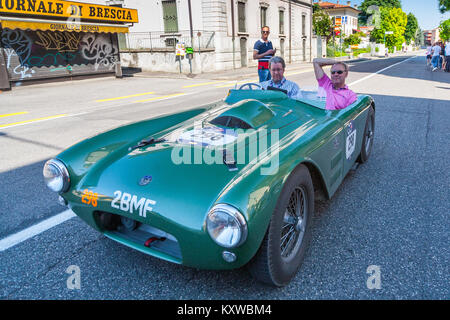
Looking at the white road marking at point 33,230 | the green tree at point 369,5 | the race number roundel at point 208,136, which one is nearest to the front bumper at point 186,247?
the race number roundel at point 208,136

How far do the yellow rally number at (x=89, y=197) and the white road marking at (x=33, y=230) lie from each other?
0.91 meters

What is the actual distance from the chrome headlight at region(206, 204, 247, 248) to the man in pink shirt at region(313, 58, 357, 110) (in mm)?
2036

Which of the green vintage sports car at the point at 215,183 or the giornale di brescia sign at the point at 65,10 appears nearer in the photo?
the green vintage sports car at the point at 215,183

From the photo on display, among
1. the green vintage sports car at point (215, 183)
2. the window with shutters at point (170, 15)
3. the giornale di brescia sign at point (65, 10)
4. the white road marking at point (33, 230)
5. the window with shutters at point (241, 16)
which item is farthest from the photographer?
the window with shutters at point (241, 16)

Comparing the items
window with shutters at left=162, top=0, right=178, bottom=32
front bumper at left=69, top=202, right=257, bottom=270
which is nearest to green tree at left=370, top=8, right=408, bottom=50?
window with shutters at left=162, top=0, right=178, bottom=32

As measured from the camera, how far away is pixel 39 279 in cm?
222

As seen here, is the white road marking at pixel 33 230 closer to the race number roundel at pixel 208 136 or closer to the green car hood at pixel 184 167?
the green car hood at pixel 184 167

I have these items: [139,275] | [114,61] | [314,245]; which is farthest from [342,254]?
[114,61]

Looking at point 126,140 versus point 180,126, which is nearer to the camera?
point 126,140

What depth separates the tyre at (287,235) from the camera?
6.29 feet

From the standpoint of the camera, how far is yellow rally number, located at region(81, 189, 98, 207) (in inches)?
83.2

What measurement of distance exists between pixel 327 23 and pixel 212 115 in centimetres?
4552

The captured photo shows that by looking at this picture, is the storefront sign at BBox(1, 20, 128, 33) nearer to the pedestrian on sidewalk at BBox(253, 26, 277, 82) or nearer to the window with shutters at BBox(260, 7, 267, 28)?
the pedestrian on sidewalk at BBox(253, 26, 277, 82)
